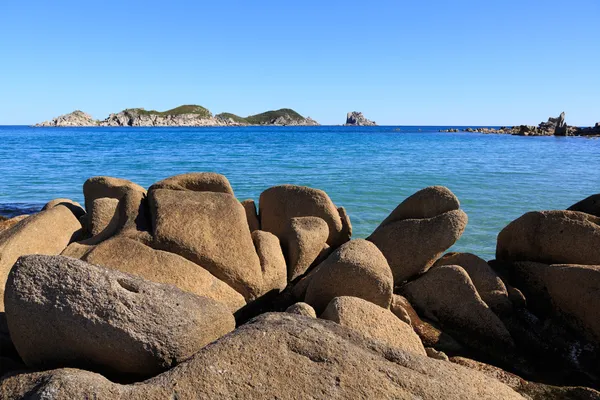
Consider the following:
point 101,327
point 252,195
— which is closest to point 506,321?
point 101,327

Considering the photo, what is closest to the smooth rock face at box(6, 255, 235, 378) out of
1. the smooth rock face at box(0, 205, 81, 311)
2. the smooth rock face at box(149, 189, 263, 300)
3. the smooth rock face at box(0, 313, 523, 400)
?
the smooth rock face at box(0, 313, 523, 400)

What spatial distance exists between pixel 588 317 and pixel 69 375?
15.9 feet

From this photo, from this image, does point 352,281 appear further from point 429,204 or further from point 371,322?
point 429,204

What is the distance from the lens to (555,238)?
5961mm

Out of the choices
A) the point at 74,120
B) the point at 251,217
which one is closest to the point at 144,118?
the point at 74,120

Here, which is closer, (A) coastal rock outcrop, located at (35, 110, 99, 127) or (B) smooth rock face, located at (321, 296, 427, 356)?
(B) smooth rock face, located at (321, 296, 427, 356)

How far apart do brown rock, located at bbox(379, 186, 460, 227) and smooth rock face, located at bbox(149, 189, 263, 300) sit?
2.36 meters

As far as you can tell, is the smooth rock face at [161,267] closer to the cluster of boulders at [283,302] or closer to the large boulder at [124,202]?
the cluster of boulders at [283,302]

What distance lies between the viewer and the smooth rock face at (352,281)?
4.75 metres

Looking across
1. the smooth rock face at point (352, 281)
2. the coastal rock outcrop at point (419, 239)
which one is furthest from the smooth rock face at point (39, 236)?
the coastal rock outcrop at point (419, 239)

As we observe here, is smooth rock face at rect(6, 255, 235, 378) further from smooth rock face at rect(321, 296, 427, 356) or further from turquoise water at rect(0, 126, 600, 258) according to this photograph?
turquoise water at rect(0, 126, 600, 258)

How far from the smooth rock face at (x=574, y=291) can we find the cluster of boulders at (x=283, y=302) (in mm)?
15

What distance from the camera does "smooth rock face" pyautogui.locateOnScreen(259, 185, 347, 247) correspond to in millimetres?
6965

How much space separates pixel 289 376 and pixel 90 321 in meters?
1.35
